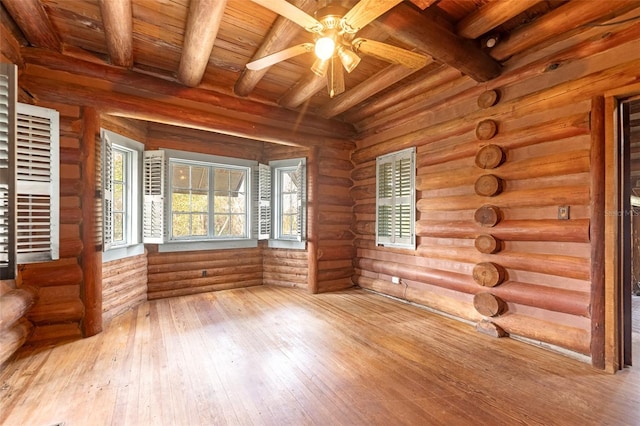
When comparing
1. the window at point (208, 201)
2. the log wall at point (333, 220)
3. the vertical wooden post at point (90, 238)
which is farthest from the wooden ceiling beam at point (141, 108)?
the window at point (208, 201)

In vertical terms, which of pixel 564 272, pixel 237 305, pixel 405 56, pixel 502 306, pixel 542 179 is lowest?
pixel 237 305

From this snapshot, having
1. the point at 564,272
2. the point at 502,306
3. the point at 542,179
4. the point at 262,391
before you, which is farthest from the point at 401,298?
the point at 262,391

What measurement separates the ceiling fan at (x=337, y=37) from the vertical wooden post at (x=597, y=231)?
1677mm

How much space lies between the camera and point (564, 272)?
279 cm

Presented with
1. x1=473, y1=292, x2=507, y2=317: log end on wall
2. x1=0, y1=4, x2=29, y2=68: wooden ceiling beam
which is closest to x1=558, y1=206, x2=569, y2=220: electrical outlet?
x1=473, y1=292, x2=507, y2=317: log end on wall

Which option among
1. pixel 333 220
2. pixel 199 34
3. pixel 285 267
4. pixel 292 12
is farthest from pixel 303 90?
pixel 285 267

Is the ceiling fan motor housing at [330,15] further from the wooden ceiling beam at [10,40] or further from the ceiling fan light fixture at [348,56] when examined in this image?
the wooden ceiling beam at [10,40]

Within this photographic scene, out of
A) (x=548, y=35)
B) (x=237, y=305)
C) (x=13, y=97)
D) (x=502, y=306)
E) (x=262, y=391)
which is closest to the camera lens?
(x=13, y=97)

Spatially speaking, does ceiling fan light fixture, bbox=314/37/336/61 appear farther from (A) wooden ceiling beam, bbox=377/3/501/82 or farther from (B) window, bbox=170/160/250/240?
(B) window, bbox=170/160/250/240

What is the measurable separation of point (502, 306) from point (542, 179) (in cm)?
144

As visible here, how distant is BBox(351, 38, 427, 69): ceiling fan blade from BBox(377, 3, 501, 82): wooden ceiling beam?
192 millimetres

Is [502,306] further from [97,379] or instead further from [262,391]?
[97,379]

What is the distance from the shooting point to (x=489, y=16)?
258 cm

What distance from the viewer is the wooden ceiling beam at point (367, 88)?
350cm
